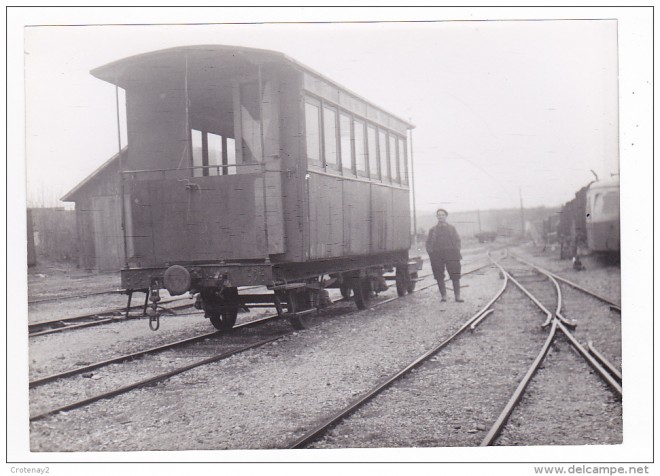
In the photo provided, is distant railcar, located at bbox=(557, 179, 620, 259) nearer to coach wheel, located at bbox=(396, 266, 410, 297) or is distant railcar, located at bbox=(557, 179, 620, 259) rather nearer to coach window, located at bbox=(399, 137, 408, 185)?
coach window, located at bbox=(399, 137, 408, 185)

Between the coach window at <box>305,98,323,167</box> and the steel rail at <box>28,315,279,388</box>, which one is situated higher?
the coach window at <box>305,98,323,167</box>

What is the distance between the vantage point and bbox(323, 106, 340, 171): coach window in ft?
26.1

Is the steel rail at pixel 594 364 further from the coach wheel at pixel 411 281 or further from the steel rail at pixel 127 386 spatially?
the coach wheel at pixel 411 281

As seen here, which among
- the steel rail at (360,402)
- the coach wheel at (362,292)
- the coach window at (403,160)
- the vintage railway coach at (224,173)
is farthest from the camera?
the coach window at (403,160)

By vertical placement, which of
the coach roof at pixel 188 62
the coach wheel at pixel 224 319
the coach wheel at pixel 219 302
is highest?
the coach roof at pixel 188 62

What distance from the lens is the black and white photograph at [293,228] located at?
15.0 feet

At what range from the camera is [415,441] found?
14.4 feet

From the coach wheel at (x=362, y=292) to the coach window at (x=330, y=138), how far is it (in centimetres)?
248

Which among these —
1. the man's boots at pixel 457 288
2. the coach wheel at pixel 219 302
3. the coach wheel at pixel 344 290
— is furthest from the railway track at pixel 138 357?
the man's boots at pixel 457 288

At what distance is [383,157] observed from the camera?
1020 centimetres

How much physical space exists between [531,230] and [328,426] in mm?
14503

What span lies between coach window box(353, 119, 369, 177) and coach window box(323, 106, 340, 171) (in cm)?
69

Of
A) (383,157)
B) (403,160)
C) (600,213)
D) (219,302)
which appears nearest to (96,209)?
(219,302)

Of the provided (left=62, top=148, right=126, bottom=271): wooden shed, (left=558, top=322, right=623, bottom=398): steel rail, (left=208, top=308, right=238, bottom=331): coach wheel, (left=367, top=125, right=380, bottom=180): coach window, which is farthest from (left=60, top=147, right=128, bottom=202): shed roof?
(left=558, top=322, right=623, bottom=398): steel rail
